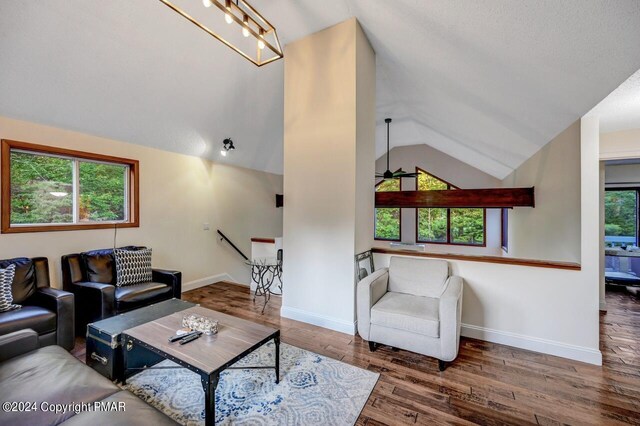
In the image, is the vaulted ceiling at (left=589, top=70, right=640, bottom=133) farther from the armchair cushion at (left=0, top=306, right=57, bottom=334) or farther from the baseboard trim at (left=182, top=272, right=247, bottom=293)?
the baseboard trim at (left=182, top=272, right=247, bottom=293)

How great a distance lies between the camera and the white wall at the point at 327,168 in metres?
2.92

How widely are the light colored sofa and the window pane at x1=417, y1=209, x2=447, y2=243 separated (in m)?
4.57

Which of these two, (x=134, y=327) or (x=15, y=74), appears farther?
(x=15, y=74)

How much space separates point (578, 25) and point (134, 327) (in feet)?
12.1

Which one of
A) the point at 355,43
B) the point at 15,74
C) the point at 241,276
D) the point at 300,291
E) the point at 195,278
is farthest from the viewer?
the point at 241,276

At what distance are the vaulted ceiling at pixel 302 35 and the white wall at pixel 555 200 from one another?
0.73ft

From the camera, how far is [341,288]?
2963 millimetres

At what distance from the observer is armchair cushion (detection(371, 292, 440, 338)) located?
2.16 metres

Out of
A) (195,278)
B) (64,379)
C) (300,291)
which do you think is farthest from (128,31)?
(195,278)

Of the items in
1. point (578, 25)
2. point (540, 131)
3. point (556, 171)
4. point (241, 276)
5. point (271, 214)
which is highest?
point (578, 25)

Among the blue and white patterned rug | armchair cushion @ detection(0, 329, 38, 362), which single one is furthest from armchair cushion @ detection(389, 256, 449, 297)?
armchair cushion @ detection(0, 329, 38, 362)

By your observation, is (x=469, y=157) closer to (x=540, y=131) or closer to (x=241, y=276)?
(x=540, y=131)

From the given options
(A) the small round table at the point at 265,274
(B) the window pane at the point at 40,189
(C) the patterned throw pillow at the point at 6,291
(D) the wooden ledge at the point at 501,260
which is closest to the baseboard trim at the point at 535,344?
(D) the wooden ledge at the point at 501,260

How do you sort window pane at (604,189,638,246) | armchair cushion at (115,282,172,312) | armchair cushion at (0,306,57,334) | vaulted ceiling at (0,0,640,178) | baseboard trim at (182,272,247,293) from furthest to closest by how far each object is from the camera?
window pane at (604,189,638,246) → baseboard trim at (182,272,247,293) → armchair cushion at (115,282,172,312) → armchair cushion at (0,306,57,334) → vaulted ceiling at (0,0,640,178)
